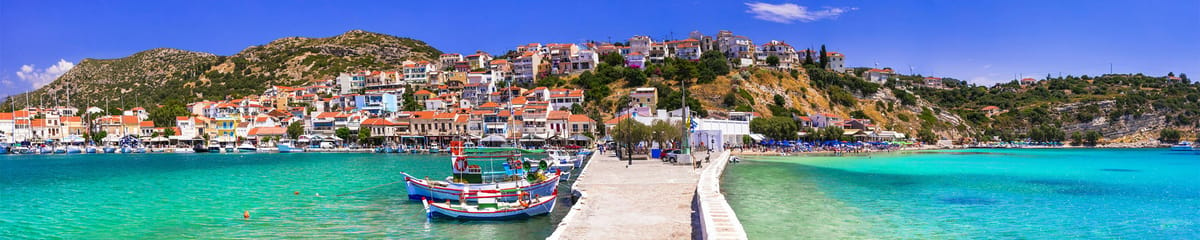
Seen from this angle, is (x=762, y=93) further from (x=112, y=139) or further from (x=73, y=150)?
(x=73, y=150)

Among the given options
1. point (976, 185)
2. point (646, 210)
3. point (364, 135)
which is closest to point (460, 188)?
point (646, 210)

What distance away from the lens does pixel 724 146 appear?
55.1m

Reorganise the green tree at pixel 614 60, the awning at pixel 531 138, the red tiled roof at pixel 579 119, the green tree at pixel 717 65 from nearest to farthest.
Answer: the awning at pixel 531 138, the red tiled roof at pixel 579 119, the green tree at pixel 717 65, the green tree at pixel 614 60

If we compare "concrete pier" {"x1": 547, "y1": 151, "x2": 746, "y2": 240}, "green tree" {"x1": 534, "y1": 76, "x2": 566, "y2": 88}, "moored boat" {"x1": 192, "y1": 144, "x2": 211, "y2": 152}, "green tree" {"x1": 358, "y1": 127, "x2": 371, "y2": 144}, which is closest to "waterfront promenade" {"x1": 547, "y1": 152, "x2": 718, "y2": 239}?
"concrete pier" {"x1": 547, "y1": 151, "x2": 746, "y2": 240}

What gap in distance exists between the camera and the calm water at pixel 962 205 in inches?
578

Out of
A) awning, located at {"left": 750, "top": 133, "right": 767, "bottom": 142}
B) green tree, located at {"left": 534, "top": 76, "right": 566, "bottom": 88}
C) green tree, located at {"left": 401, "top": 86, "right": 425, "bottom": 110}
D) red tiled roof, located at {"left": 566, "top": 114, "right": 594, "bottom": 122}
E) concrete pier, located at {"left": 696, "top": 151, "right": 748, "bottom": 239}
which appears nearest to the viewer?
concrete pier, located at {"left": 696, "top": 151, "right": 748, "bottom": 239}

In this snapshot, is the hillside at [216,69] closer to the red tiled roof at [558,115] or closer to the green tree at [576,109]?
the green tree at [576,109]

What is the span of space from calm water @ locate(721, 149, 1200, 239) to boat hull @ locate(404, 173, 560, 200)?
5.23 m

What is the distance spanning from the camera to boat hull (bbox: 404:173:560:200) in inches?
674

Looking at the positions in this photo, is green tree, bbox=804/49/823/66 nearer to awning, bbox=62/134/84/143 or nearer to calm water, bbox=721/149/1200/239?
calm water, bbox=721/149/1200/239

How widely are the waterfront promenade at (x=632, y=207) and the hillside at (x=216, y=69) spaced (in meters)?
107

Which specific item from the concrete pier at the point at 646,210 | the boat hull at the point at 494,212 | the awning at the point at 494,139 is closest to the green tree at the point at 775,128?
the awning at the point at 494,139

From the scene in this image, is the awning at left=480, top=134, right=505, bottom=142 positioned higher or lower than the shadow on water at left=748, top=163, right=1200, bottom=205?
higher

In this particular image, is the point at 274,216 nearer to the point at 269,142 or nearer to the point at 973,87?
the point at 269,142
